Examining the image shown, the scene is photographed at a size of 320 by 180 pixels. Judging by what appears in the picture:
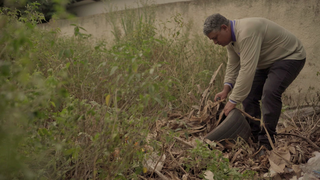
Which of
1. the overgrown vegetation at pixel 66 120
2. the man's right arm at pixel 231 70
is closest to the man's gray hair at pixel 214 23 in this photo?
the man's right arm at pixel 231 70

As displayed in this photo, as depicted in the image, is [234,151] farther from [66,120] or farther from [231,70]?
[66,120]

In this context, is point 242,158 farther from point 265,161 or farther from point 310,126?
point 310,126

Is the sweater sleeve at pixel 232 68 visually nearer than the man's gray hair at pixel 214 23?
No

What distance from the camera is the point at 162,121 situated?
3443mm

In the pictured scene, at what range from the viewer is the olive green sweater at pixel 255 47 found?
3133 millimetres

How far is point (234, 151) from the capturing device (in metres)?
3.13

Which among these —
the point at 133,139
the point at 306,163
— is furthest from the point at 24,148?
the point at 306,163

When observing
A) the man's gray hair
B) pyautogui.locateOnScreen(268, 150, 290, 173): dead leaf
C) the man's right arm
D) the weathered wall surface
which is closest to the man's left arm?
Answer: the man's gray hair

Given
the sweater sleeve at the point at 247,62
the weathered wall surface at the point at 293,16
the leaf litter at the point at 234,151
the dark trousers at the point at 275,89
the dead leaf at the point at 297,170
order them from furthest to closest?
the weathered wall surface at the point at 293,16 → the dark trousers at the point at 275,89 → the sweater sleeve at the point at 247,62 → the dead leaf at the point at 297,170 → the leaf litter at the point at 234,151

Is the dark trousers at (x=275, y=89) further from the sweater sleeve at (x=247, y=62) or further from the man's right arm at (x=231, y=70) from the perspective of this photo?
the man's right arm at (x=231, y=70)

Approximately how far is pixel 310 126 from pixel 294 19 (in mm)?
2330

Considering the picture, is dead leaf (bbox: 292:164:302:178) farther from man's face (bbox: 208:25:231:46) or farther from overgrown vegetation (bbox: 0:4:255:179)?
man's face (bbox: 208:25:231:46)

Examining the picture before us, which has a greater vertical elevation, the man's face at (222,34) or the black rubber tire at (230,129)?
the man's face at (222,34)

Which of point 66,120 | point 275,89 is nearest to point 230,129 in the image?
point 275,89
